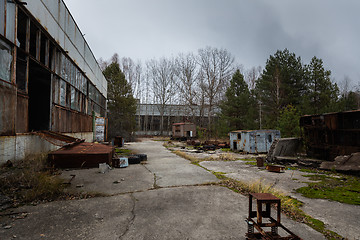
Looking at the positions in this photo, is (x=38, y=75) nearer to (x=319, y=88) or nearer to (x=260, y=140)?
(x=260, y=140)

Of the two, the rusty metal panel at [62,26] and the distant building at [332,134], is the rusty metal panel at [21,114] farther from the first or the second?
the distant building at [332,134]

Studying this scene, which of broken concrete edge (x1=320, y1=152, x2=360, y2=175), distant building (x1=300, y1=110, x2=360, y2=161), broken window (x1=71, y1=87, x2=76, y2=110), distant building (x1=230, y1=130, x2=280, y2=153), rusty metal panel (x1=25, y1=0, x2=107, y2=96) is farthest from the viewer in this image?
distant building (x1=230, y1=130, x2=280, y2=153)

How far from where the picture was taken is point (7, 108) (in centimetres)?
471

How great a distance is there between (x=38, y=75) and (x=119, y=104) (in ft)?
59.9

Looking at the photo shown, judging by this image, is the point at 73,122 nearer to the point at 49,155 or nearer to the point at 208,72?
the point at 49,155

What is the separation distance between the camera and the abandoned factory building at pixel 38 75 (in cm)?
481

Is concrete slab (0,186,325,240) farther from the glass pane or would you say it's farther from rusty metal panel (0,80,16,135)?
the glass pane

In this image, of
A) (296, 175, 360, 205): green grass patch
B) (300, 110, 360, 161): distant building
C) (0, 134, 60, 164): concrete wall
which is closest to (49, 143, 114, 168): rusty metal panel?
(0, 134, 60, 164): concrete wall

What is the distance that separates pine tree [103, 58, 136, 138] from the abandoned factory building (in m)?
12.0

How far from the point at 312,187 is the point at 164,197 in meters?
4.33

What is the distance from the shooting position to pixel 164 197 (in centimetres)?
382

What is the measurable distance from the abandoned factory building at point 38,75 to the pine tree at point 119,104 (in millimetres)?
11983

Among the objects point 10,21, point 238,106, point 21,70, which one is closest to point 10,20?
point 10,21

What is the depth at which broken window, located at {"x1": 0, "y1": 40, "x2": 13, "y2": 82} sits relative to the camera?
Result: 183 inches
